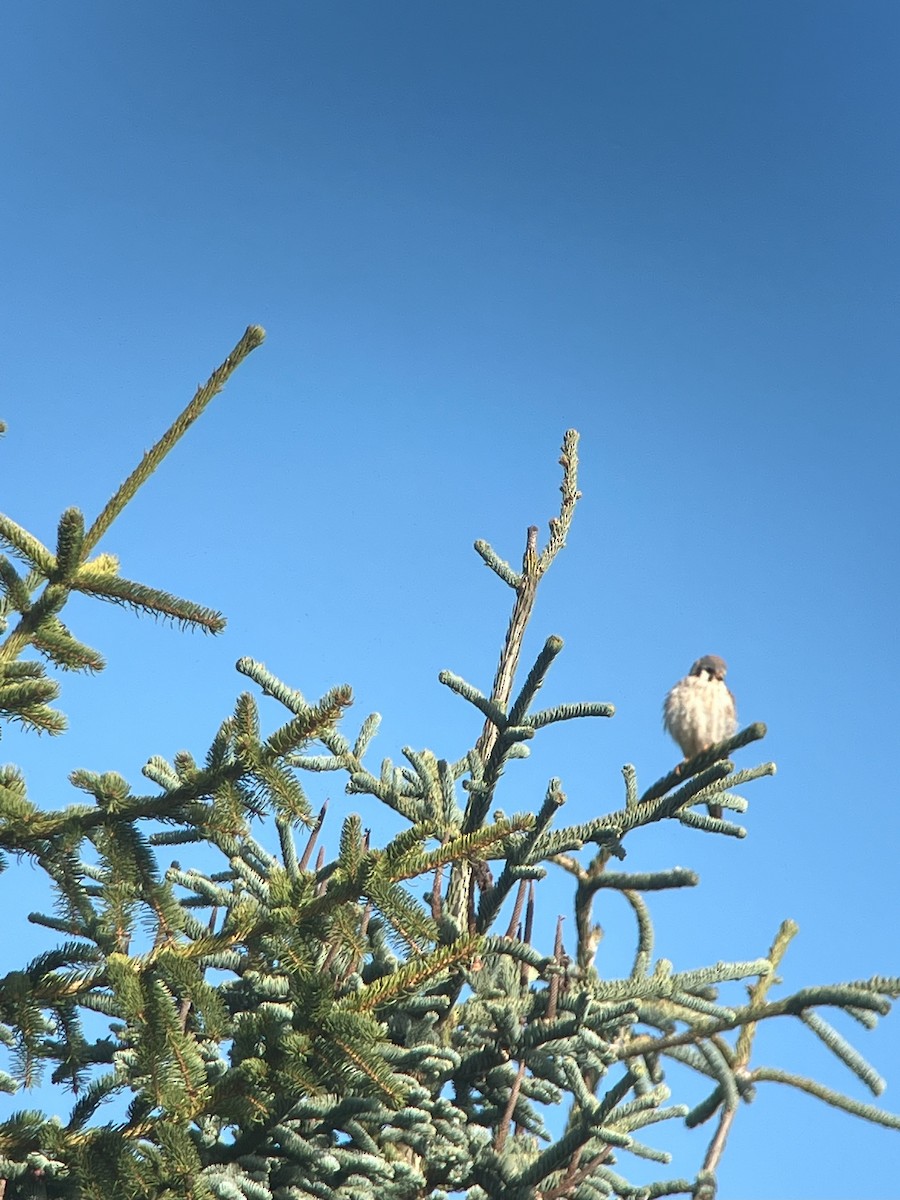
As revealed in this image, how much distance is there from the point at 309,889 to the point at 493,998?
1.64 m

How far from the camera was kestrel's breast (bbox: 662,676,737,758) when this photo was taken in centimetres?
821

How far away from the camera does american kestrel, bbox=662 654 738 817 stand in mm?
8211

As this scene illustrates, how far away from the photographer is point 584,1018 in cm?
414

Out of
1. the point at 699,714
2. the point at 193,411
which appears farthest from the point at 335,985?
the point at 699,714

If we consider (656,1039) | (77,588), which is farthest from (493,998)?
(77,588)

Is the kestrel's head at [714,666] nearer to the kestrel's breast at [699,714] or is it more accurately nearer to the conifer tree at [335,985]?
the kestrel's breast at [699,714]

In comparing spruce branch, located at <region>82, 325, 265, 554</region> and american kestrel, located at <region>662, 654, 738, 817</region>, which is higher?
american kestrel, located at <region>662, 654, 738, 817</region>

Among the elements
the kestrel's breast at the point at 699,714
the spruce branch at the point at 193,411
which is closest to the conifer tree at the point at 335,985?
the spruce branch at the point at 193,411

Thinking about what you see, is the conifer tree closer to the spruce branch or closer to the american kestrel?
the spruce branch

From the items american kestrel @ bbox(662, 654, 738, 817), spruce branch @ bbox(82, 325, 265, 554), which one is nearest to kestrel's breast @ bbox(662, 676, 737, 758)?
american kestrel @ bbox(662, 654, 738, 817)

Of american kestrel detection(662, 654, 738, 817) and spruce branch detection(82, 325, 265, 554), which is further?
american kestrel detection(662, 654, 738, 817)

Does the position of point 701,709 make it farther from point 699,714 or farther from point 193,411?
point 193,411

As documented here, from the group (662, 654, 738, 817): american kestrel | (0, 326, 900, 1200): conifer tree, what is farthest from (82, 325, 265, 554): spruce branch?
(662, 654, 738, 817): american kestrel

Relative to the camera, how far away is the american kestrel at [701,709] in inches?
323
